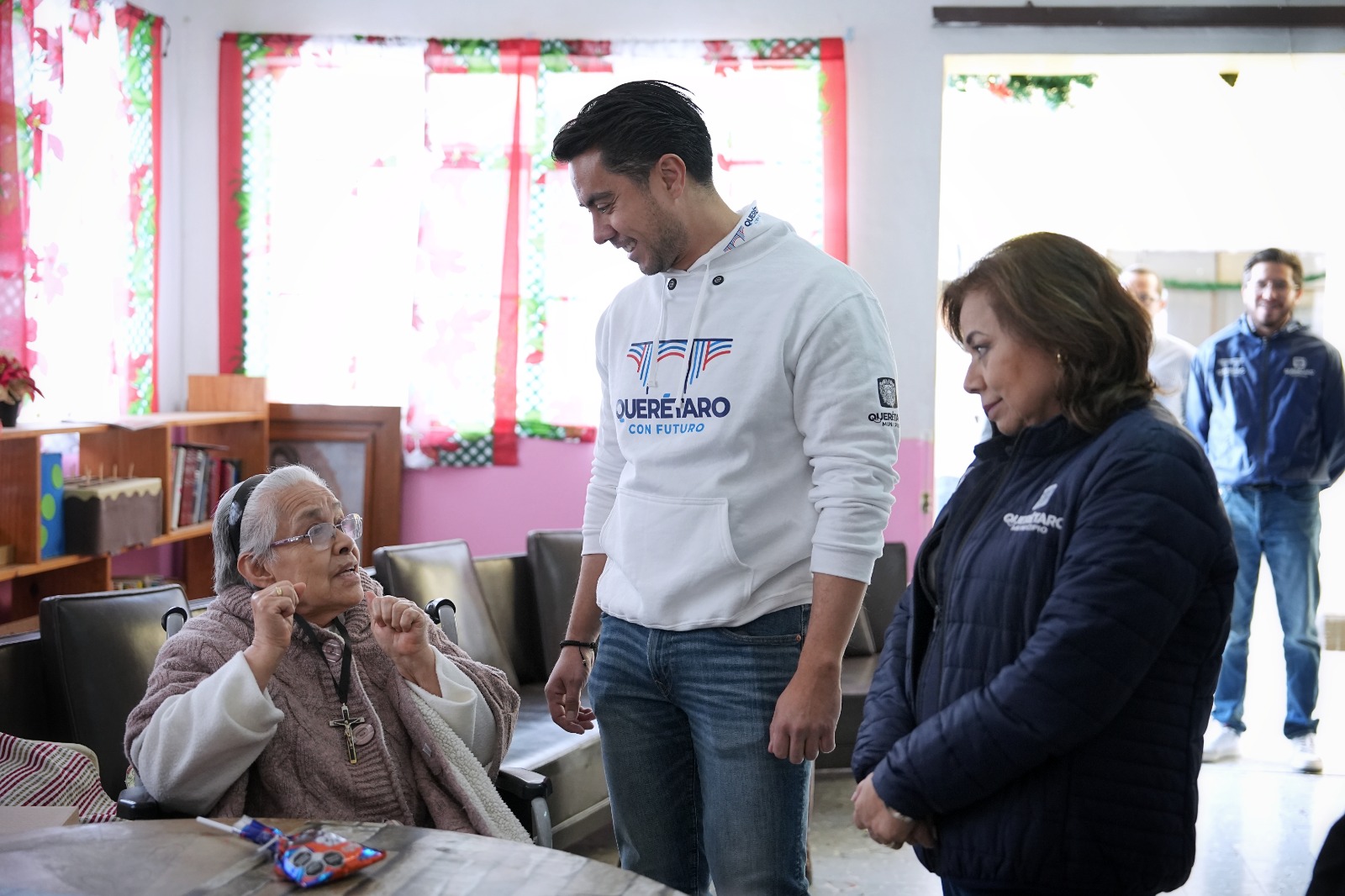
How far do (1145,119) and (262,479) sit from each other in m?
6.37

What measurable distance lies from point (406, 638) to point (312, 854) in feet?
2.13

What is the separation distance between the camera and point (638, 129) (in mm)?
1658

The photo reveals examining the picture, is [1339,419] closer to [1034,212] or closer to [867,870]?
[867,870]

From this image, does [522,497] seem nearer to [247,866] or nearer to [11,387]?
[11,387]

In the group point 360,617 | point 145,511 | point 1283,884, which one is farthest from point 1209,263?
point 360,617

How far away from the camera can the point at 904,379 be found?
15.4 feet

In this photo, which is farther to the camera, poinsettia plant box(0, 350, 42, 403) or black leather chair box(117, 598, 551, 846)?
poinsettia plant box(0, 350, 42, 403)

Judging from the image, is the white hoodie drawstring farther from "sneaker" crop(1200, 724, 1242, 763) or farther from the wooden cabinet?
"sneaker" crop(1200, 724, 1242, 763)

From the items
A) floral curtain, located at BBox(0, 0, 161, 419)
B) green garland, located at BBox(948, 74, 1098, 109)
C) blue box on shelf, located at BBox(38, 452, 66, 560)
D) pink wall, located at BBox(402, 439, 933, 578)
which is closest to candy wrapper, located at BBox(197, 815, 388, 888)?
blue box on shelf, located at BBox(38, 452, 66, 560)

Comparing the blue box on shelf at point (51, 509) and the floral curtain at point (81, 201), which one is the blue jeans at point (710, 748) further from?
the floral curtain at point (81, 201)

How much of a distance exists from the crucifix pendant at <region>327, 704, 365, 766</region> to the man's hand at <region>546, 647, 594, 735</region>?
301mm

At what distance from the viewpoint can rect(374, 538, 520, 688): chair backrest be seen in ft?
10.8

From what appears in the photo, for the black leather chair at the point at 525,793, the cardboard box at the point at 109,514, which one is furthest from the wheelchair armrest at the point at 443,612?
the cardboard box at the point at 109,514

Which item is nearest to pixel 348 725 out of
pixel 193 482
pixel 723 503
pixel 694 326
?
pixel 723 503
